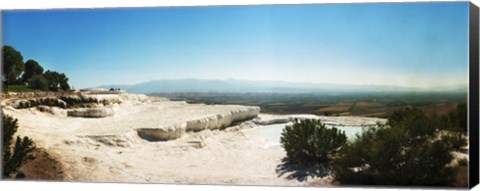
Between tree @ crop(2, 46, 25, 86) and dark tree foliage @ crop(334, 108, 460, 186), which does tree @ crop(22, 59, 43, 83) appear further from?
dark tree foliage @ crop(334, 108, 460, 186)

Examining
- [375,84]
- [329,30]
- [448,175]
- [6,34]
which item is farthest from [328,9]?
[6,34]

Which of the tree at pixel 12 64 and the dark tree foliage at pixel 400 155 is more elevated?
the tree at pixel 12 64

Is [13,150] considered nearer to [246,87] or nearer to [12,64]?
[12,64]

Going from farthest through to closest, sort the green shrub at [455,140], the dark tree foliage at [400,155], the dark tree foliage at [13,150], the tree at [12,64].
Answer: the tree at [12,64]
the dark tree foliage at [13,150]
the dark tree foliage at [400,155]
the green shrub at [455,140]

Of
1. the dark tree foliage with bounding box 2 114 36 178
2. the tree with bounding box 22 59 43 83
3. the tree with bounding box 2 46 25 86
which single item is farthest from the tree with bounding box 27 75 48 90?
the dark tree foliage with bounding box 2 114 36 178

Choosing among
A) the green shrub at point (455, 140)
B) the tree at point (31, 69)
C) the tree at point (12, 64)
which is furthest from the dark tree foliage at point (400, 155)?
the tree at point (12, 64)

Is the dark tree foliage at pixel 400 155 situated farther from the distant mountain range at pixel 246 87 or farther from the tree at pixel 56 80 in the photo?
the tree at pixel 56 80
